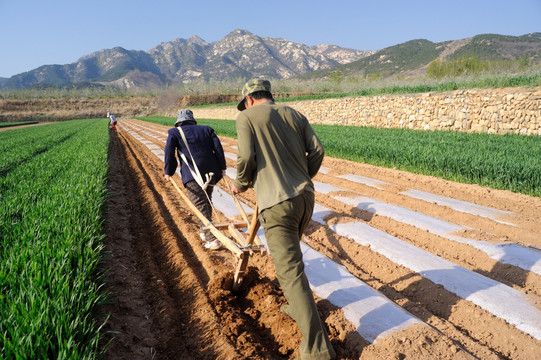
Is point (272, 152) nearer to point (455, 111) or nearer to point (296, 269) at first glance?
point (296, 269)

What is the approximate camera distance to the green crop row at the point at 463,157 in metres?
6.77

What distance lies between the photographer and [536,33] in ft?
310

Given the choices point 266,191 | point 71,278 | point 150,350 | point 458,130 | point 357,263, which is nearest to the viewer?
point 266,191

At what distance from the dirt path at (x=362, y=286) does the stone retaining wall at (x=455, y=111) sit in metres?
6.74

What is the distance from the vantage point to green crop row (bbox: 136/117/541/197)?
6770 millimetres

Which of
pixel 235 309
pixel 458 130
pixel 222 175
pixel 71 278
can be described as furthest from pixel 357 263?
pixel 458 130

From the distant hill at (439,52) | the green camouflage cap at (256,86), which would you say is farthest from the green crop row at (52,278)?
the distant hill at (439,52)

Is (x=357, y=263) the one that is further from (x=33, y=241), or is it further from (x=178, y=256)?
(x=33, y=241)

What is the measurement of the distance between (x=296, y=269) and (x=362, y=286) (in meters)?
1.39

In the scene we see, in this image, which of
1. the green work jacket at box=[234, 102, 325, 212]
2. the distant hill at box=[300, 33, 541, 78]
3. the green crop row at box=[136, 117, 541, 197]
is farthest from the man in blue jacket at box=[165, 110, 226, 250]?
the distant hill at box=[300, 33, 541, 78]

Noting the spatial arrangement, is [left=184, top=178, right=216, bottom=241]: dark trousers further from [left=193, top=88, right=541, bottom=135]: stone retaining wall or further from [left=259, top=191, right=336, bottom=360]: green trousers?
[left=193, top=88, right=541, bottom=135]: stone retaining wall

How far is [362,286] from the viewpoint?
342cm

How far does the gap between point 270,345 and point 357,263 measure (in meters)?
1.82

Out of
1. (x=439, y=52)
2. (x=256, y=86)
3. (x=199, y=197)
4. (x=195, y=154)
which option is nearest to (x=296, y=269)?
(x=256, y=86)
